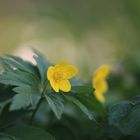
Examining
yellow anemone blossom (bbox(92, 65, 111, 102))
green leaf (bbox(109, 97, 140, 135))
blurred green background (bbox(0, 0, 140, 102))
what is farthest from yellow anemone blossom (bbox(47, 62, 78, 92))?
blurred green background (bbox(0, 0, 140, 102))

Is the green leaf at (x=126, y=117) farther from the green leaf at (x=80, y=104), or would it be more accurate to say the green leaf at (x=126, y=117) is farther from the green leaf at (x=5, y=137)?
the green leaf at (x=5, y=137)

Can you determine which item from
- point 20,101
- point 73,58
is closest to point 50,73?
point 20,101

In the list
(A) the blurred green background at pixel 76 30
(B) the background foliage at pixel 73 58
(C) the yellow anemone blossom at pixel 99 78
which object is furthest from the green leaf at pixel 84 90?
(A) the blurred green background at pixel 76 30

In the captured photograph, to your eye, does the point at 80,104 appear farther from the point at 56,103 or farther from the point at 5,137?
the point at 5,137

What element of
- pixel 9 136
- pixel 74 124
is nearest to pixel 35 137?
pixel 9 136

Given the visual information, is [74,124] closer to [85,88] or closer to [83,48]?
[85,88]

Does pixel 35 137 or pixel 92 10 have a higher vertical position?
pixel 35 137
